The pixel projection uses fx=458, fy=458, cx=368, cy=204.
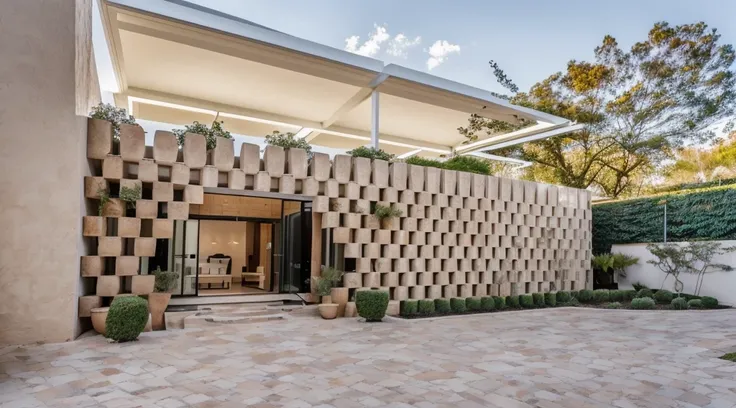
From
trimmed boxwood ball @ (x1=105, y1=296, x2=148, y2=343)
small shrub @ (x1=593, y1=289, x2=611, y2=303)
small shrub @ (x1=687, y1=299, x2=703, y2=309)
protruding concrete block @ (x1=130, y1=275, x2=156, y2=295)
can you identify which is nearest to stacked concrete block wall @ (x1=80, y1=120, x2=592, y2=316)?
protruding concrete block @ (x1=130, y1=275, x2=156, y2=295)

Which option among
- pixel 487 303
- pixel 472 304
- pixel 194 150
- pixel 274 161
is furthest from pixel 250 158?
pixel 487 303

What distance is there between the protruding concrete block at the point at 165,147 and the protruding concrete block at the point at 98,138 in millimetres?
717

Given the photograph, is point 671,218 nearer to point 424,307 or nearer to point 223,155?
point 424,307

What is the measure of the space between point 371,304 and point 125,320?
13.7ft

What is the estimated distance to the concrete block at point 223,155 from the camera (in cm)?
857

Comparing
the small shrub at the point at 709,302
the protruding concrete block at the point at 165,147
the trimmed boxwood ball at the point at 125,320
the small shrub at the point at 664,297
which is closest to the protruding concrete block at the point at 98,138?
the protruding concrete block at the point at 165,147

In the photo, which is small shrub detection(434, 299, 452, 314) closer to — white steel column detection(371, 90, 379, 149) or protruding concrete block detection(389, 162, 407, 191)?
protruding concrete block detection(389, 162, 407, 191)

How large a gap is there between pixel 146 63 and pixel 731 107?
20779 mm

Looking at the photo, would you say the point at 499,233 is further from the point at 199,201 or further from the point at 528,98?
the point at 528,98

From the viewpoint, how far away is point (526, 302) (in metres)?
12.1

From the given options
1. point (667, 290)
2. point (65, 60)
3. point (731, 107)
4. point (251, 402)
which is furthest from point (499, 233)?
point (731, 107)

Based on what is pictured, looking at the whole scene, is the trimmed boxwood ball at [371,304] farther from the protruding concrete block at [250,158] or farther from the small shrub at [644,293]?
the small shrub at [644,293]

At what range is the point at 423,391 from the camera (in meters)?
4.60

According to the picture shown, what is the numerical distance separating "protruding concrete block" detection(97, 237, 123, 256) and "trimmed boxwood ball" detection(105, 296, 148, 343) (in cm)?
106
